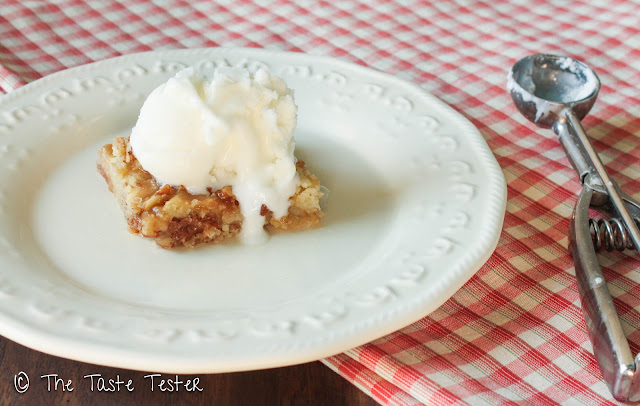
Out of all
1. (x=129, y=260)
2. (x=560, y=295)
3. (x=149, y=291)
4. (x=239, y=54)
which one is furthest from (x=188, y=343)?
(x=239, y=54)

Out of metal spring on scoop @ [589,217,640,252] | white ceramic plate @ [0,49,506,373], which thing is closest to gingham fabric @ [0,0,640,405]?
metal spring on scoop @ [589,217,640,252]

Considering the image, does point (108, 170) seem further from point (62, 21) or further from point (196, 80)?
point (62, 21)

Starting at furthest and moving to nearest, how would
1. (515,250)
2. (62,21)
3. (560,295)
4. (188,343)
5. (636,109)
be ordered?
(62,21) → (636,109) → (515,250) → (560,295) → (188,343)

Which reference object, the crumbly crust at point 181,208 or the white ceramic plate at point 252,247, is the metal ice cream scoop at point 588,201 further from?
the crumbly crust at point 181,208

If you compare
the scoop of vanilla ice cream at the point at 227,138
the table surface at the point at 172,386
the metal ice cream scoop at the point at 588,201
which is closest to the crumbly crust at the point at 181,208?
the scoop of vanilla ice cream at the point at 227,138

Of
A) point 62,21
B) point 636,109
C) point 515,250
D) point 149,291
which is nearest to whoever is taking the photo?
point 149,291

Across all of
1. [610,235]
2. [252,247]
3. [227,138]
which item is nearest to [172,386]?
[252,247]
